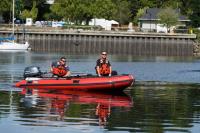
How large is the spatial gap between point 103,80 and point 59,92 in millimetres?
2527

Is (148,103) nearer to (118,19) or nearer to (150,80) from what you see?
(150,80)

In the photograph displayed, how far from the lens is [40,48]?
122 meters

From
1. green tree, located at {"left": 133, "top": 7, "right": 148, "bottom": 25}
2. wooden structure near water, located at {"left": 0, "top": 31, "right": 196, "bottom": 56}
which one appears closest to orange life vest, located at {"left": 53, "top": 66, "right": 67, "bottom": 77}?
wooden structure near water, located at {"left": 0, "top": 31, "right": 196, "bottom": 56}

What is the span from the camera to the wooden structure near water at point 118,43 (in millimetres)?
118062

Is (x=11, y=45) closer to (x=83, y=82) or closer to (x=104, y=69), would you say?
(x=83, y=82)

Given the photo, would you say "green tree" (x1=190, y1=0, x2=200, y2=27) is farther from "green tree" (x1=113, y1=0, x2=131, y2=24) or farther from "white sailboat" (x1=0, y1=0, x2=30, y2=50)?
"white sailboat" (x1=0, y1=0, x2=30, y2=50)

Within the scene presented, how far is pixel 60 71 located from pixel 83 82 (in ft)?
5.92

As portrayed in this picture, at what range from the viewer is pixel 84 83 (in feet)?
139

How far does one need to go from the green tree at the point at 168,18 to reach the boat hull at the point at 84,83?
3772 inches

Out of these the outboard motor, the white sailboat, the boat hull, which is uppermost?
the outboard motor

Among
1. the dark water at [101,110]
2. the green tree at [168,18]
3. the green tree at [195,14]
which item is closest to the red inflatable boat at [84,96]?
the dark water at [101,110]

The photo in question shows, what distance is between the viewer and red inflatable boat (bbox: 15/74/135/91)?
4166 centimetres

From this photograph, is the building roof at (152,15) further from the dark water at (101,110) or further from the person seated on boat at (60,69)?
the person seated on boat at (60,69)

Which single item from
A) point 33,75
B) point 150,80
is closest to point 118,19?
point 150,80
